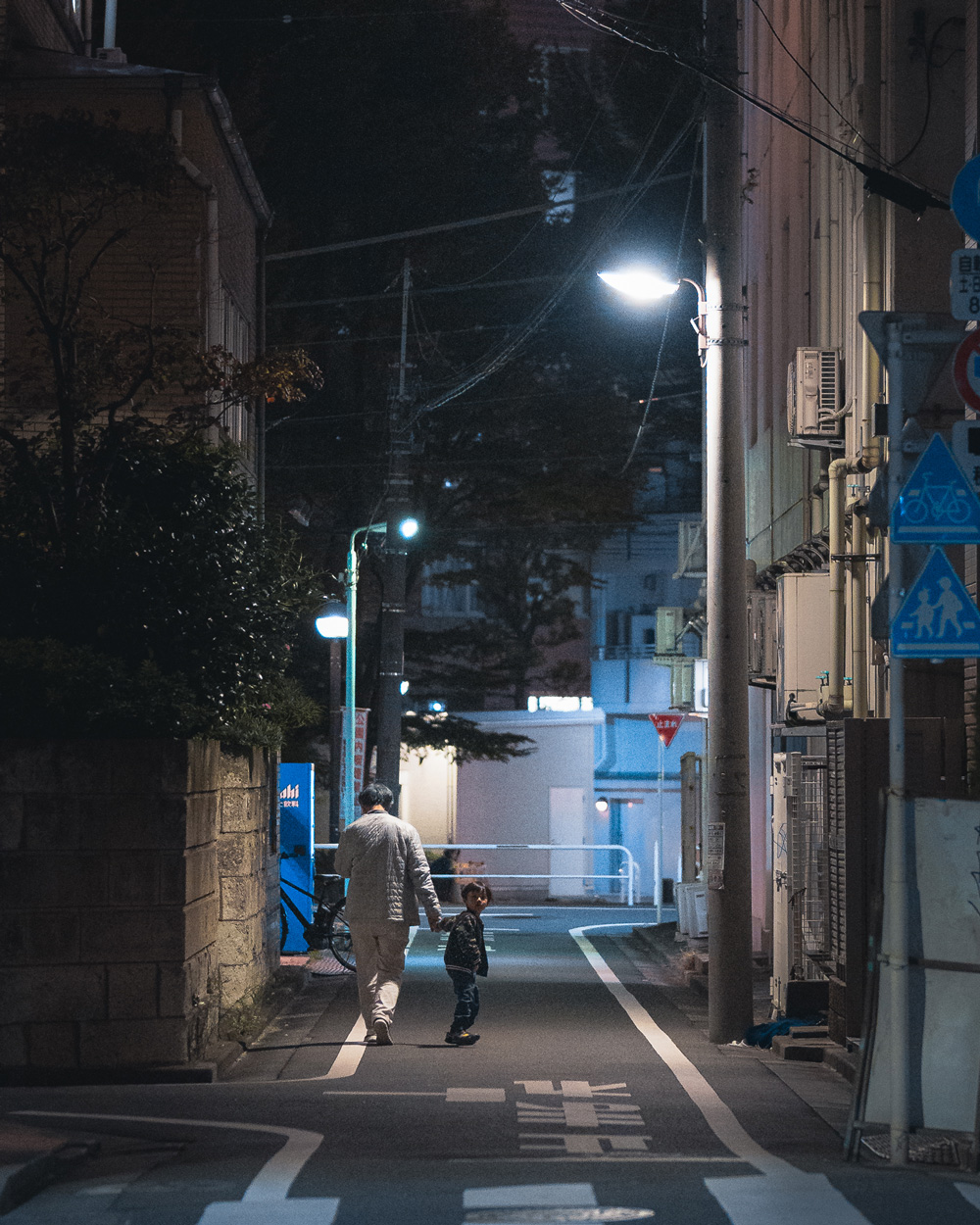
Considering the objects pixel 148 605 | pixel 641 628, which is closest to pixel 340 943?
pixel 148 605

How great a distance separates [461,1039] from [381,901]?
1180mm

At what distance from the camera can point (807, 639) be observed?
1556cm

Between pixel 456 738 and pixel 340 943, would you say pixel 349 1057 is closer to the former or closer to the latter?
pixel 340 943

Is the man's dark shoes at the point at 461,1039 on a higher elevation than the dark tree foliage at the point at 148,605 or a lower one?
lower

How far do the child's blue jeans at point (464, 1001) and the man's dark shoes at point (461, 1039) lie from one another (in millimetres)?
26

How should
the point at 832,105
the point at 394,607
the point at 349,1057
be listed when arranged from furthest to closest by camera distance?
the point at 394,607, the point at 832,105, the point at 349,1057

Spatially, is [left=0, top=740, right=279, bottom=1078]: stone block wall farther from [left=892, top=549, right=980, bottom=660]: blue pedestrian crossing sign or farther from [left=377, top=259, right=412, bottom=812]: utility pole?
[left=377, top=259, right=412, bottom=812]: utility pole

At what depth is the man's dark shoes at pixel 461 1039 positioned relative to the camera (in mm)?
11938

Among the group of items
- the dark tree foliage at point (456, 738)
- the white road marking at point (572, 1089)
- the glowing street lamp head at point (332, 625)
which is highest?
the glowing street lamp head at point (332, 625)

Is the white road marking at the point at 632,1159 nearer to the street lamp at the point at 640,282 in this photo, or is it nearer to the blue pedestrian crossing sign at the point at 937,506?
the blue pedestrian crossing sign at the point at 937,506

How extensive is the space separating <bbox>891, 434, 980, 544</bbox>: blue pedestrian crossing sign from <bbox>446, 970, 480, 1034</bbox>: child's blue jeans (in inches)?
233

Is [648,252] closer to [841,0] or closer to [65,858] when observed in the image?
[841,0]

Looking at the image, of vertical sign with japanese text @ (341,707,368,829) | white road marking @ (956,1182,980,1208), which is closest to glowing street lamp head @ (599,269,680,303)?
white road marking @ (956,1182,980,1208)

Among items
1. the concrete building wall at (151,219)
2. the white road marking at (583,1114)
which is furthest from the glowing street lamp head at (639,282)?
the white road marking at (583,1114)
